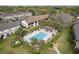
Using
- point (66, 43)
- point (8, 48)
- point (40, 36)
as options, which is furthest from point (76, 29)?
point (8, 48)

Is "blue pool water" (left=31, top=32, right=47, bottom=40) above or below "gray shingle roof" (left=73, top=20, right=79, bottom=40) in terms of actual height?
below

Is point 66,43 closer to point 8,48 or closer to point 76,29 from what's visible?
point 76,29

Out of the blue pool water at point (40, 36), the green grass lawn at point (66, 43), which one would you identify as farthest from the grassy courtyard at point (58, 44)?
the blue pool water at point (40, 36)

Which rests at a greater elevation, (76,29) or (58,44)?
(76,29)

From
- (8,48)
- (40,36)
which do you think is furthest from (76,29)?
(8,48)

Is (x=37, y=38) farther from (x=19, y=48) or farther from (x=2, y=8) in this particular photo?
(x=2, y=8)

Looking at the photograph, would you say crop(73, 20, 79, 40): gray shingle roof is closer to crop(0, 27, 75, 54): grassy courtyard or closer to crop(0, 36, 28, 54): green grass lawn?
crop(0, 27, 75, 54): grassy courtyard

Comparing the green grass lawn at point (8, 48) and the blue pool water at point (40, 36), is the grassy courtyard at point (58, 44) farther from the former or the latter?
the blue pool water at point (40, 36)

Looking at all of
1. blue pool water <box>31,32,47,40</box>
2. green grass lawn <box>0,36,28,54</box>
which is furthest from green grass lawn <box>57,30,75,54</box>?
green grass lawn <box>0,36,28,54</box>
